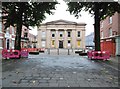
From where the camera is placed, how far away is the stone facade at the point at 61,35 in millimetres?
81500

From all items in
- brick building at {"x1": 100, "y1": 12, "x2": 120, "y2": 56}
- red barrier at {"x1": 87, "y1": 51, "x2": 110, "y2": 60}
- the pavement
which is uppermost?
brick building at {"x1": 100, "y1": 12, "x2": 120, "y2": 56}

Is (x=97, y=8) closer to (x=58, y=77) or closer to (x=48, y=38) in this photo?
(x=58, y=77)

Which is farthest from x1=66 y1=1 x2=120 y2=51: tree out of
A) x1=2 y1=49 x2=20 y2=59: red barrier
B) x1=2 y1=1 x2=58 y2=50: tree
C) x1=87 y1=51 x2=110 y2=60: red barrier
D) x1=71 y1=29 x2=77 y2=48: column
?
x1=71 y1=29 x2=77 y2=48: column

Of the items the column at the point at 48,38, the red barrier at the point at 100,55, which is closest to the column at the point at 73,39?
the column at the point at 48,38

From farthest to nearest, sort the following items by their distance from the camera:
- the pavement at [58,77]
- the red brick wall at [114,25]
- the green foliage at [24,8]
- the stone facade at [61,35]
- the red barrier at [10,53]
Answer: the stone facade at [61,35] < the red brick wall at [114,25] < the green foliage at [24,8] < the red barrier at [10,53] < the pavement at [58,77]

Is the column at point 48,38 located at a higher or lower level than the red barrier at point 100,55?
higher

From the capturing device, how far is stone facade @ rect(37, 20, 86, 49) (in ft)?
267

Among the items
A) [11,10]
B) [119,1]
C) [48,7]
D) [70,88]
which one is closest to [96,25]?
[119,1]

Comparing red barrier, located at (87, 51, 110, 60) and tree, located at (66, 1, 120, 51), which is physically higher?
tree, located at (66, 1, 120, 51)

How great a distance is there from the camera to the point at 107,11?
982 inches

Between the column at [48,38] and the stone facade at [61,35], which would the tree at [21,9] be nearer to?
the column at [48,38]

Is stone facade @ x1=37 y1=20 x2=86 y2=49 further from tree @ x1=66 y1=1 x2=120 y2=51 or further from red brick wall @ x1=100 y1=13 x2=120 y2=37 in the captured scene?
tree @ x1=66 y1=1 x2=120 y2=51

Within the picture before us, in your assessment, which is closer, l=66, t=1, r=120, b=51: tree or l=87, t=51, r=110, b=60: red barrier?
l=87, t=51, r=110, b=60: red barrier

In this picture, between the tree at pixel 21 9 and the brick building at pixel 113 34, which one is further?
the brick building at pixel 113 34
